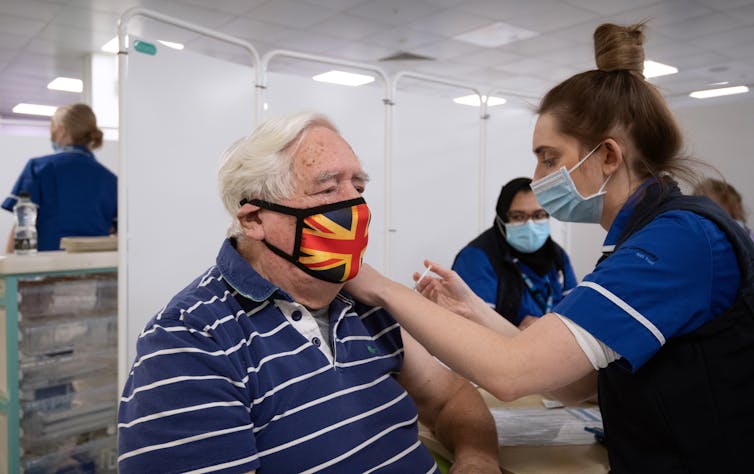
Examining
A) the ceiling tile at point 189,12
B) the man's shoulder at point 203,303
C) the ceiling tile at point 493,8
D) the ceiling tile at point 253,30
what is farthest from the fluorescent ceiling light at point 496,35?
the man's shoulder at point 203,303

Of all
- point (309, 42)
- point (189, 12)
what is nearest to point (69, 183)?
point (189, 12)

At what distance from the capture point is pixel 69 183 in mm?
3537

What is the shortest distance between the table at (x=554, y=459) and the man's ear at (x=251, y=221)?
0.71 m

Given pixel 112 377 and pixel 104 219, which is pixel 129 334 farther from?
pixel 104 219

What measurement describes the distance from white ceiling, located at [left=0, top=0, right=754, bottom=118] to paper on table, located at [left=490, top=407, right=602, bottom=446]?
3942 mm

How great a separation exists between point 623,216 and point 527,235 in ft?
4.99

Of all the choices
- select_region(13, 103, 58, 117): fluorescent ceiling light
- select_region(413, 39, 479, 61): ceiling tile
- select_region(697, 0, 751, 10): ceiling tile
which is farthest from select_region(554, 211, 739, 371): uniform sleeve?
select_region(13, 103, 58, 117): fluorescent ceiling light

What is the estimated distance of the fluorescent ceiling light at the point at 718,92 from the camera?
390 inches

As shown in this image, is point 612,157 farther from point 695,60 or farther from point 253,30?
point 695,60

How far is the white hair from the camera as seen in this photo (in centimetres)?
122

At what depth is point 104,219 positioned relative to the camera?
372 cm

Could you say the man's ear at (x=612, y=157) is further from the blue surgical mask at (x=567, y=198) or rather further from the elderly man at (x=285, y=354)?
the elderly man at (x=285, y=354)

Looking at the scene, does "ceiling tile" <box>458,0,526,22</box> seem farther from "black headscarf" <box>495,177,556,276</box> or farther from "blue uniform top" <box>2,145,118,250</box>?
"blue uniform top" <box>2,145,118,250</box>

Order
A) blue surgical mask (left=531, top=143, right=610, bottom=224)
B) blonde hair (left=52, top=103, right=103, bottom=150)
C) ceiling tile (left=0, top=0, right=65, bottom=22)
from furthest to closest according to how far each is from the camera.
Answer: ceiling tile (left=0, top=0, right=65, bottom=22)
blonde hair (left=52, top=103, right=103, bottom=150)
blue surgical mask (left=531, top=143, right=610, bottom=224)
